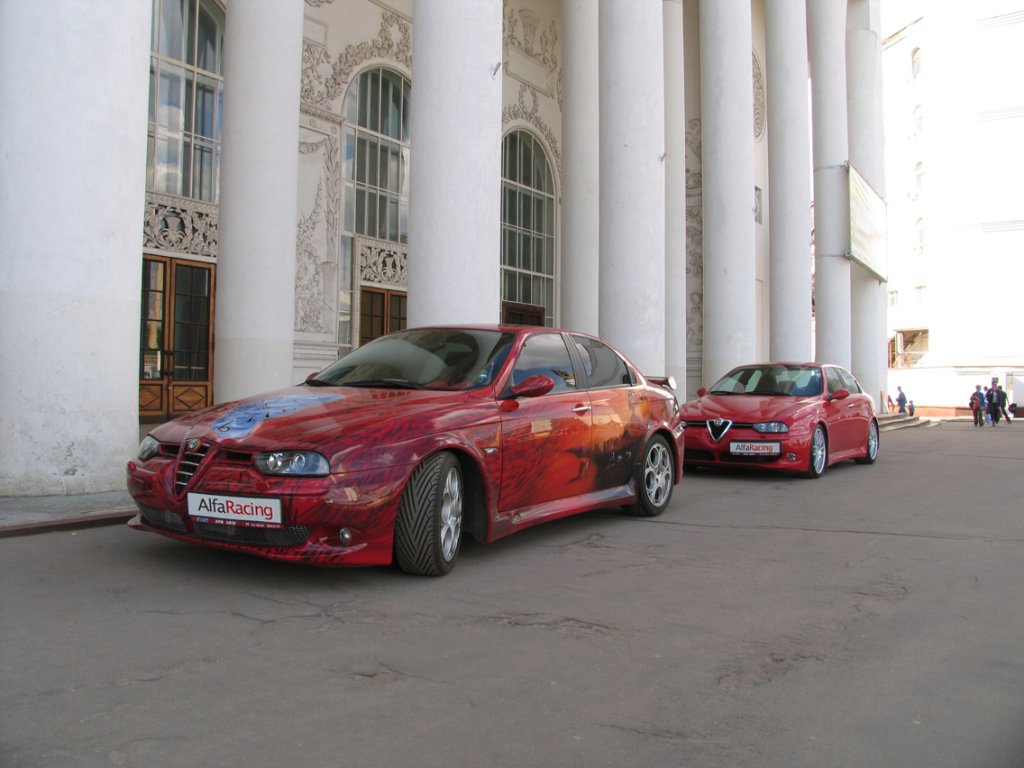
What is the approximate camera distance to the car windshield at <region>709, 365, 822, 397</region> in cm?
1065

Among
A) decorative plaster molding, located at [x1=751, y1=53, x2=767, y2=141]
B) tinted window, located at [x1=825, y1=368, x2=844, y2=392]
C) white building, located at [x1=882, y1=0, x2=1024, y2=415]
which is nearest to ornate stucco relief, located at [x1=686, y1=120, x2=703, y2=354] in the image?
decorative plaster molding, located at [x1=751, y1=53, x2=767, y2=141]

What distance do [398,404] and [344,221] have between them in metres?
13.2

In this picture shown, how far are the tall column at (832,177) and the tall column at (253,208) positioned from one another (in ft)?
53.0

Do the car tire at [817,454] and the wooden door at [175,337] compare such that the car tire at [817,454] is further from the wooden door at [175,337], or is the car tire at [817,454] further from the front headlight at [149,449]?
the wooden door at [175,337]

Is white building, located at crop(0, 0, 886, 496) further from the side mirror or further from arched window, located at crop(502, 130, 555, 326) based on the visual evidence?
the side mirror

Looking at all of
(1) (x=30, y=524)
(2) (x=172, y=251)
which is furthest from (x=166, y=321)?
(1) (x=30, y=524)

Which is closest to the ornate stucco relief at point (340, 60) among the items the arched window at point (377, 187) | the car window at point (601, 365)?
the arched window at point (377, 187)

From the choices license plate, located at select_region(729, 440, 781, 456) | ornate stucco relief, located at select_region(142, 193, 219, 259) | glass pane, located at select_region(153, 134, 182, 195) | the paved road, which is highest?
glass pane, located at select_region(153, 134, 182, 195)

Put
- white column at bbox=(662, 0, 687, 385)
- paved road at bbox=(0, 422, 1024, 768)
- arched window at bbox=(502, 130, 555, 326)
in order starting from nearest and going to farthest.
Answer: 1. paved road at bbox=(0, 422, 1024, 768)
2. white column at bbox=(662, 0, 687, 385)
3. arched window at bbox=(502, 130, 555, 326)

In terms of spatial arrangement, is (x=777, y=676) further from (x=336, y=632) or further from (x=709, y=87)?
(x=709, y=87)

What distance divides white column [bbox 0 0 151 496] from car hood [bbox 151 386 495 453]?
2.24 meters

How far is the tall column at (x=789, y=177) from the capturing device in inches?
757

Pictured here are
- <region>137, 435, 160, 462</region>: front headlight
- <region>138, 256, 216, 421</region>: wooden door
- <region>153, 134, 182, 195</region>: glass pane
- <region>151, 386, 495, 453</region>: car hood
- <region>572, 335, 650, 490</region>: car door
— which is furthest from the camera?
<region>153, 134, 182, 195</region>: glass pane

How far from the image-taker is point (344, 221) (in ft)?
56.6
